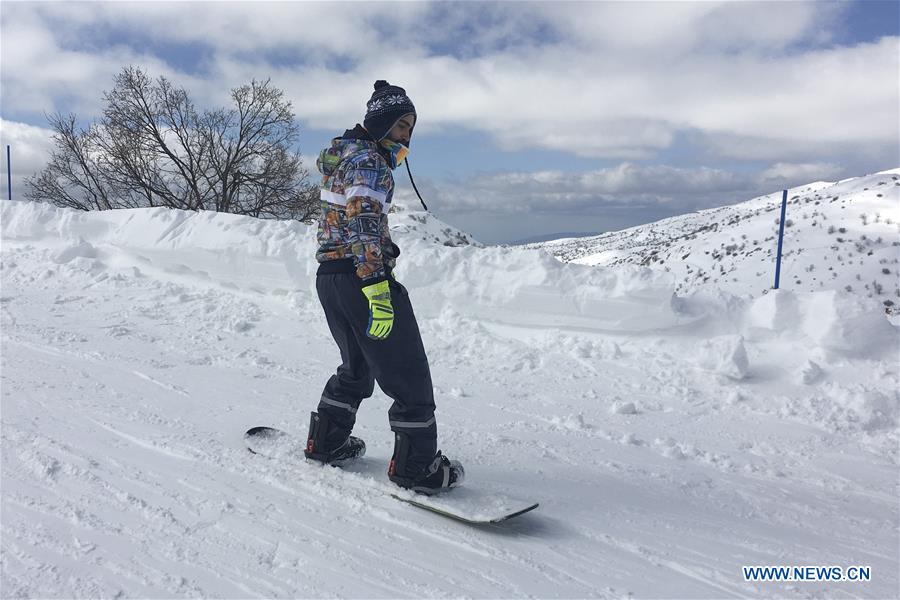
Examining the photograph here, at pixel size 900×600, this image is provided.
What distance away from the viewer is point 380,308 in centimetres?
270

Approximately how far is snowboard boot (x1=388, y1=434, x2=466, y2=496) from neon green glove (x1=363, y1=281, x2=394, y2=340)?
65 centimetres

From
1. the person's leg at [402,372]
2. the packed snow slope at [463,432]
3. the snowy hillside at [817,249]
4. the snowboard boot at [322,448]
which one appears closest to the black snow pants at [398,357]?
the person's leg at [402,372]

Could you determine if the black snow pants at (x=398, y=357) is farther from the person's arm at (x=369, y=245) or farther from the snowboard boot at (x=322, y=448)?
the snowboard boot at (x=322, y=448)

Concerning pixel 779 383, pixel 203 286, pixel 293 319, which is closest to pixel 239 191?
pixel 203 286

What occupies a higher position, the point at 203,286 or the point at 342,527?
the point at 203,286

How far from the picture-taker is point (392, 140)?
9.69 ft

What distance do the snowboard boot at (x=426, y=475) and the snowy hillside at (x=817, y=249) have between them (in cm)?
740

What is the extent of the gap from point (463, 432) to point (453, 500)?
1.19 metres

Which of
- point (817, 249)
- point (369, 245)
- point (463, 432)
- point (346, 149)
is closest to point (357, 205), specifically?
point (369, 245)

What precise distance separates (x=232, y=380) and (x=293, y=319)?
207 centimetres

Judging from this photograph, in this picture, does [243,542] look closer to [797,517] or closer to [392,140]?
[392,140]

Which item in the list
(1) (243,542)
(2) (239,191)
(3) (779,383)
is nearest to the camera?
(1) (243,542)

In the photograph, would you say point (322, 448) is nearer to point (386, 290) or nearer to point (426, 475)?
point (426, 475)

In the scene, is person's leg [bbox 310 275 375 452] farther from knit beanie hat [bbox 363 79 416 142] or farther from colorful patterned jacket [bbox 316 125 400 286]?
knit beanie hat [bbox 363 79 416 142]
